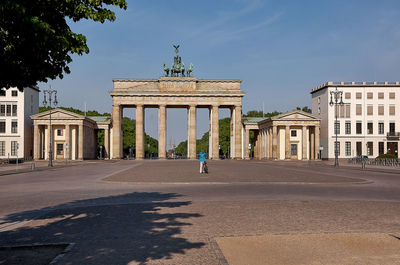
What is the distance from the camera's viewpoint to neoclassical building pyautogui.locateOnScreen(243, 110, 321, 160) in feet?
294

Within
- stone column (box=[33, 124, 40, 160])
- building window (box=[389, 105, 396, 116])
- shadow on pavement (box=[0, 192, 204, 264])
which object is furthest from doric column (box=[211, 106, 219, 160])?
shadow on pavement (box=[0, 192, 204, 264])

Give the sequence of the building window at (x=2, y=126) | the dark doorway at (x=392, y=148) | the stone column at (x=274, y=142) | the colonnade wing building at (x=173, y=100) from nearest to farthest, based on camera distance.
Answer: the building window at (x=2, y=126) → the stone column at (x=274, y=142) → the dark doorway at (x=392, y=148) → the colonnade wing building at (x=173, y=100)

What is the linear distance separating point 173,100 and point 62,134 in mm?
24878

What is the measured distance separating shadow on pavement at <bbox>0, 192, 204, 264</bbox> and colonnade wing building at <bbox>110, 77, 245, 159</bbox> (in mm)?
79614

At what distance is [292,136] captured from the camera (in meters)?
93.2

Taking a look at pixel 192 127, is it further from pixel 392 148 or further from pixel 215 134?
pixel 392 148

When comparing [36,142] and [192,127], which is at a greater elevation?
[192,127]

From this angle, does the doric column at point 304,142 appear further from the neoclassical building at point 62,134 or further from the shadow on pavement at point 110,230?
the shadow on pavement at point 110,230

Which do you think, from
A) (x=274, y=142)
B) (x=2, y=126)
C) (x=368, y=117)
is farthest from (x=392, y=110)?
(x=2, y=126)

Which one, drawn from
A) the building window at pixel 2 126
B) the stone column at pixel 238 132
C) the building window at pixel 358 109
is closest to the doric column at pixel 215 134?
the stone column at pixel 238 132

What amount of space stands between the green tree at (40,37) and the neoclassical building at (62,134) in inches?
3121

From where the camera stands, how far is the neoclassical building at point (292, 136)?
89688 mm

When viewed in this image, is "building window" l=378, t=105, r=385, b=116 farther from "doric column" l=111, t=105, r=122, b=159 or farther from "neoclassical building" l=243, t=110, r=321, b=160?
"doric column" l=111, t=105, r=122, b=159

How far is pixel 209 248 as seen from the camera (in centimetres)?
798
